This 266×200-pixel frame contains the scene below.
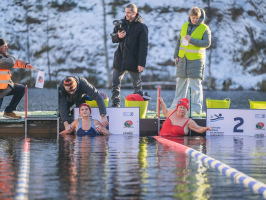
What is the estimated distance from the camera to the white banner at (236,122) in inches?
342

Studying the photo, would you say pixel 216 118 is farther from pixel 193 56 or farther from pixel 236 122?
pixel 193 56

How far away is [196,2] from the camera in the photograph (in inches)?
1452

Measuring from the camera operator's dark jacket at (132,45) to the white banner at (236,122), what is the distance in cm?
152

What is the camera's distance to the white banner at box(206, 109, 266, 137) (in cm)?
869

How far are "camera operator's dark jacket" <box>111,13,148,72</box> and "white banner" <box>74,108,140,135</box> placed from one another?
0.78 m

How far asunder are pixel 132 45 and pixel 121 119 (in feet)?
4.35

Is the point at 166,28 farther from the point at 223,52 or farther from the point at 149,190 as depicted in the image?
the point at 149,190

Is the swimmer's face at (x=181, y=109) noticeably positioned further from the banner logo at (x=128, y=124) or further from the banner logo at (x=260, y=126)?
the banner logo at (x=260, y=126)

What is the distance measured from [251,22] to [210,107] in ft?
92.6

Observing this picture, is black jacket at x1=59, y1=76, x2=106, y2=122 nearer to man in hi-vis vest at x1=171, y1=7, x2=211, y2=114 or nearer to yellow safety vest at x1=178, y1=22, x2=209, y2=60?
man in hi-vis vest at x1=171, y1=7, x2=211, y2=114

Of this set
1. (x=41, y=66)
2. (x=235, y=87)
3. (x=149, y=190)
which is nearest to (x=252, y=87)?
(x=235, y=87)

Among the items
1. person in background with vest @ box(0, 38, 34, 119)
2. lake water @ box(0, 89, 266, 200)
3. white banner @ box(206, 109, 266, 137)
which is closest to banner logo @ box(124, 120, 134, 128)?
lake water @ box(0, 89, 266, 200)

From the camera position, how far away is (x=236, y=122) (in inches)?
344

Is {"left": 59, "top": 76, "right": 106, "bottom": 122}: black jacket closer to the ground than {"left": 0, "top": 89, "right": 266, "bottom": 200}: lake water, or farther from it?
farther from it
